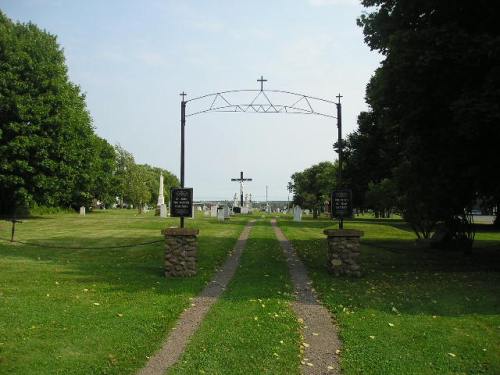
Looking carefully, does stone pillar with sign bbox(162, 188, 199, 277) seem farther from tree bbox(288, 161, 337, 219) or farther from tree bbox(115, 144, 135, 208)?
tree bbox(115, 144, 135, 208)

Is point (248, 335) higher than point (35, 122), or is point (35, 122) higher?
point (35, 122)

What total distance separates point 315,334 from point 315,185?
74.0 meters

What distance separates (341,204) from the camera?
564 inches

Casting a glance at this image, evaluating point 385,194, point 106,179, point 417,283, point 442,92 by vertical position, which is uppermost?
point 106,179

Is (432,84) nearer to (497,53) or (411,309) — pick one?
(497,53)

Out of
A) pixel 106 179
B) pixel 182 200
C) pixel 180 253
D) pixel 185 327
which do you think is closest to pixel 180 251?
pixel 180 253

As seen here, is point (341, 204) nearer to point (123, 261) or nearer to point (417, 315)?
point (417, 315)

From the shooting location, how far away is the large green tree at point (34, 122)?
112ft

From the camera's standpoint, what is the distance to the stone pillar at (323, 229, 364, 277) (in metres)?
13.2

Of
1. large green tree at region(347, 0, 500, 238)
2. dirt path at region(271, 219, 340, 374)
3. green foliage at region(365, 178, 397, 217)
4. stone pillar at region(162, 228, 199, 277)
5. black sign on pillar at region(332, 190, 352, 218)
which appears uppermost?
large green tree at region(347, 0, 500, 238)

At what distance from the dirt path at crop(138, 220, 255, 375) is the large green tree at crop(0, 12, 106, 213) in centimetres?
2537

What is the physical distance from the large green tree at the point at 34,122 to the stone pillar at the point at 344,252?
26.6 meters

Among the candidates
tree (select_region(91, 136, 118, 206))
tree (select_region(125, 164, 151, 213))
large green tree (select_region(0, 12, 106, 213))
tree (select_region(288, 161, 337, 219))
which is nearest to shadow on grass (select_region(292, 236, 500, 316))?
large green tree (select_region(0, 12, 106, 213))

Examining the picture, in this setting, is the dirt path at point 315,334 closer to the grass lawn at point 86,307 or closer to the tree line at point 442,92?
the grass lawn at point 86,307
